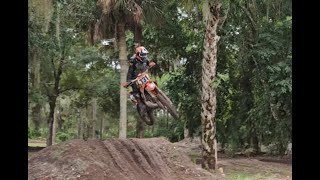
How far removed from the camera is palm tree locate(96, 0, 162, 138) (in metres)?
15.3

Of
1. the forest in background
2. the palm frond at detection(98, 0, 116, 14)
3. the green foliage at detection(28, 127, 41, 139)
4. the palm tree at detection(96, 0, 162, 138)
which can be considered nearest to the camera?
the palm frond at detection(98, 0, 116, 14)

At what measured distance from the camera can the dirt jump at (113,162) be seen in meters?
9.28

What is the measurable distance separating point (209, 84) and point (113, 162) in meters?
4.00

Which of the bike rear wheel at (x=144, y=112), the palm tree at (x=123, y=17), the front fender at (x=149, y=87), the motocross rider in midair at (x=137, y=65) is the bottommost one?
the bike rear wheel at (x=144, y=112)

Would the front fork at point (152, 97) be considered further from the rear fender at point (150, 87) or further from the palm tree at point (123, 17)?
the palm tree at point (123, 17)

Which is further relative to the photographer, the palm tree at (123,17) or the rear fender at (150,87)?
the palm tree at (123,17)

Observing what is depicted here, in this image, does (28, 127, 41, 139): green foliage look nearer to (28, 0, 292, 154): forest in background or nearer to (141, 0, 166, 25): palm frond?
(28, 0, 292, 154): forest in background

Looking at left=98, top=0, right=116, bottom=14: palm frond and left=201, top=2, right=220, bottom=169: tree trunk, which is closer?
left=201, top=2, right=220, bottom=169: tree trunk

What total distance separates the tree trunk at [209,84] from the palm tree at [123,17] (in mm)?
3700

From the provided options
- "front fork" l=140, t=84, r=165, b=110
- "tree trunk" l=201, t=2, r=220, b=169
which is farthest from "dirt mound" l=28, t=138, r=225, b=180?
"front fork" l=140, t=84, r=165, b=110

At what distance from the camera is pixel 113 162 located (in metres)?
10.2

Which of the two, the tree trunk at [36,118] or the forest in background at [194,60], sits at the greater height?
the forest in background at [194,60]

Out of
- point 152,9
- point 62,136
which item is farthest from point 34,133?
point 152,9

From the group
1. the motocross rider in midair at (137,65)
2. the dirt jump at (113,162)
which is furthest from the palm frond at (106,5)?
the dirt jump at (113,162)
